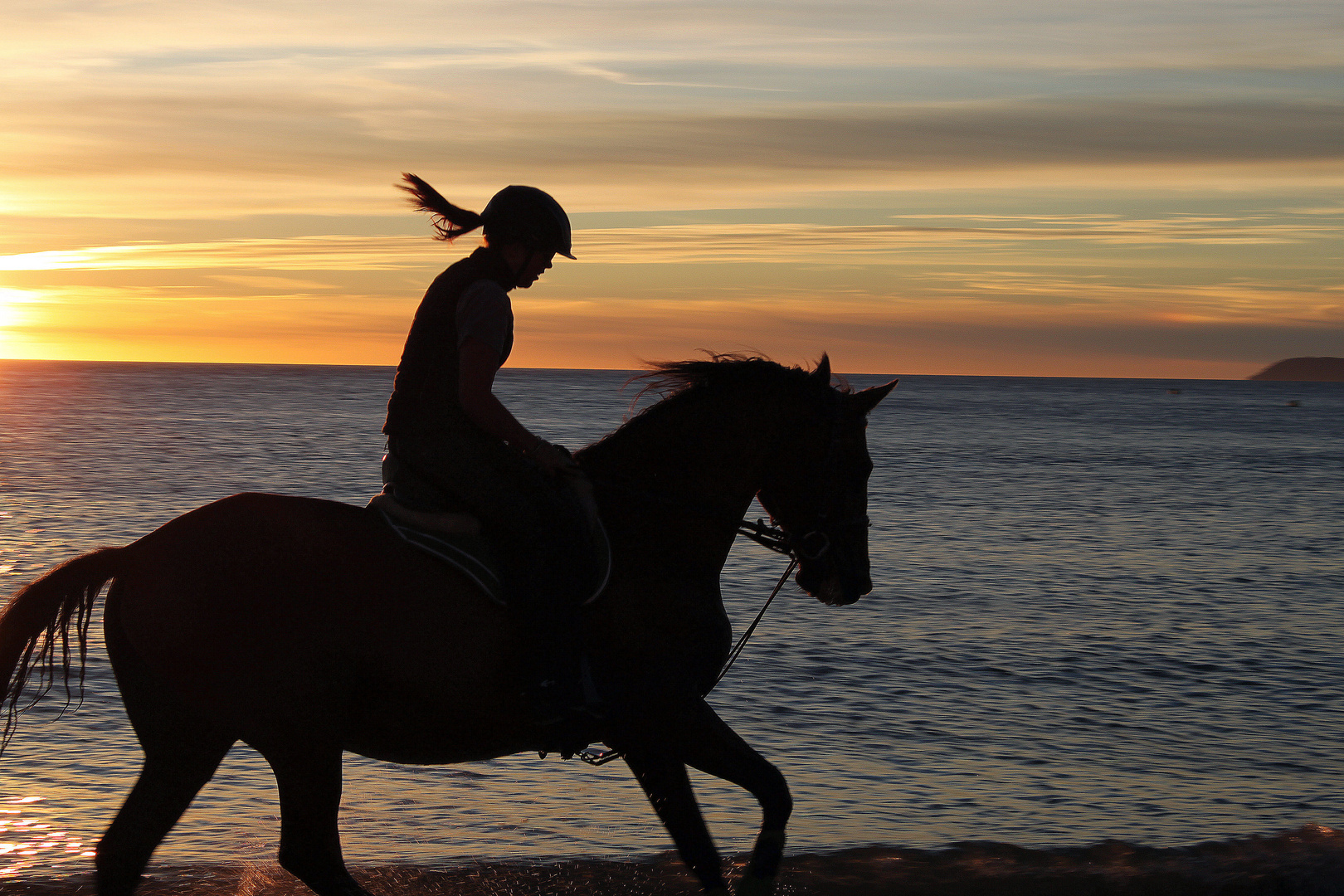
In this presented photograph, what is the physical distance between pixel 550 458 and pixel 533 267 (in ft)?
2.71

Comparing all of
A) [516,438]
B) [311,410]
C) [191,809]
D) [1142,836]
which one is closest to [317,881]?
[516,438]

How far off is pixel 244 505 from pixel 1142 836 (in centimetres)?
632

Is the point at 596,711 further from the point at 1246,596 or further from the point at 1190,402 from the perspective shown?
the point at 1190,402

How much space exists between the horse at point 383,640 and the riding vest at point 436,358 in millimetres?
474

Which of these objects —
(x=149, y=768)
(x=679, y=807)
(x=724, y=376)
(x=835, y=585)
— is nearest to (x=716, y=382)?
(x=724, y=376)

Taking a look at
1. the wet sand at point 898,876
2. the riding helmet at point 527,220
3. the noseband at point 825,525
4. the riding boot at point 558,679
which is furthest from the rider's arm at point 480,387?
the wet sand at point 898,876

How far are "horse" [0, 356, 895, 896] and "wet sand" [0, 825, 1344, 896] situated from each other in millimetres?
1753

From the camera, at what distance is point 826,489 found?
19.8ft

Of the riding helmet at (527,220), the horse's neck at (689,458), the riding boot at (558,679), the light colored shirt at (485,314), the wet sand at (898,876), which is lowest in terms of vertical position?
the wet sand at (898,876)

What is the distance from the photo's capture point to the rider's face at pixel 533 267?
5473mm

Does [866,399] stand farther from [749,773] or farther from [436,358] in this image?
[436,358]

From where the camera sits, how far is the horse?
197 inches

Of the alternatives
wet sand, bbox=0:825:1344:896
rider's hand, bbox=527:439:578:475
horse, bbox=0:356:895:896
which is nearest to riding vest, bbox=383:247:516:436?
rider's hand, bbox=527:439:578:475

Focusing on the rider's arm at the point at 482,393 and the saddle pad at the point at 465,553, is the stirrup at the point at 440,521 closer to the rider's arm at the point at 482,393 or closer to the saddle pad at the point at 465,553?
the saddle pad at the point at 465,553
